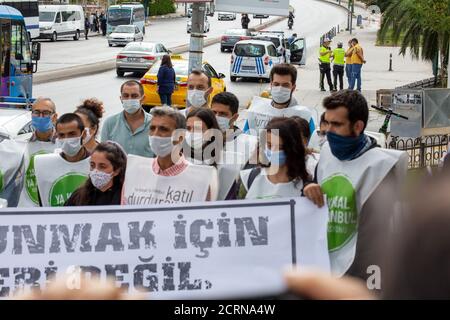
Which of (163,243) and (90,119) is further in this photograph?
(90,119)

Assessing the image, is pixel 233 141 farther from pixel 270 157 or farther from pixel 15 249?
pixel 15 249

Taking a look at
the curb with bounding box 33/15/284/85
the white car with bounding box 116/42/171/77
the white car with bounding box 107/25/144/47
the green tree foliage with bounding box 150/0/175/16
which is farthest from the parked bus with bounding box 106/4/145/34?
the white car with bounding box 116/42/171/77

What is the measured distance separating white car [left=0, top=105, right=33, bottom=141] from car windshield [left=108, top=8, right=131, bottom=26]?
2105 inches

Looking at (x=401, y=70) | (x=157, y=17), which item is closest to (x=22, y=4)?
(x=401, y=70)

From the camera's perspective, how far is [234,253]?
4.97 m

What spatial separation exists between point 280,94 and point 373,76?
2989cm

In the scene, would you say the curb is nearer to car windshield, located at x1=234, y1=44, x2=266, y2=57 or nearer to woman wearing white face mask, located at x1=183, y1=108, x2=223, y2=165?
car windshield, located at x1=234, y1=44, x2=266, y2=57

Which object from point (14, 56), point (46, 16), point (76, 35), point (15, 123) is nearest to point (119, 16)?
point (76, 35)

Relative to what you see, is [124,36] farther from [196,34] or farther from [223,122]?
[223,122]

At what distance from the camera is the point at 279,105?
8242mm

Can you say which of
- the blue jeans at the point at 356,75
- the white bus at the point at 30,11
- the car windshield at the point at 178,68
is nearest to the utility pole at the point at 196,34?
the car windshield at the point at 178,68

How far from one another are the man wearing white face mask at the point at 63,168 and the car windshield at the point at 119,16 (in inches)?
2322

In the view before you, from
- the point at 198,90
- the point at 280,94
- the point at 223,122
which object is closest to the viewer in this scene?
the point at 223,122

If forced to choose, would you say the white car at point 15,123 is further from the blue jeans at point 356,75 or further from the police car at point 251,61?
the police car at point 251,61
